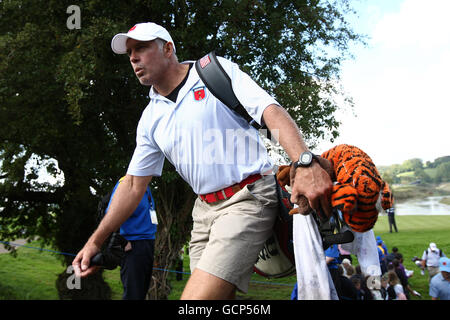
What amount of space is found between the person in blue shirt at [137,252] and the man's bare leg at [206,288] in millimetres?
3051

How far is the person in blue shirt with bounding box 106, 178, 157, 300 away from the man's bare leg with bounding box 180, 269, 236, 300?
3.05m

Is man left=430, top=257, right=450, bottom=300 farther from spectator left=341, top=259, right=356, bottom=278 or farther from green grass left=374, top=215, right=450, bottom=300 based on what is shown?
green grass left=374, top=215, right=450, bottom=300

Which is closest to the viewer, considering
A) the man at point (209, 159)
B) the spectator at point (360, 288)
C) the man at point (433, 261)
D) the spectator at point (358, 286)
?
the man at point (209, 159)

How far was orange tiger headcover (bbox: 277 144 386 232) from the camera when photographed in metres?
1.49

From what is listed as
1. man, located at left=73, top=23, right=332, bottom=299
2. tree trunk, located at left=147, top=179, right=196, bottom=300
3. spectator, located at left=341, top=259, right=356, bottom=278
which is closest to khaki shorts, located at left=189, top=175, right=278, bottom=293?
man, located at left=73, top=23, right=332, bottom=299

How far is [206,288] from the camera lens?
5.99ft

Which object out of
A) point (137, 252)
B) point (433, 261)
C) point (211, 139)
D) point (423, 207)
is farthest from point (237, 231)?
point (423, 207)

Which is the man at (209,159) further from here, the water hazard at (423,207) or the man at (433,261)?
the water hazard at (423,207)

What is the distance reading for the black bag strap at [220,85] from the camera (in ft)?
6.83

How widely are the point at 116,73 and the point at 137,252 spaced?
5.32m

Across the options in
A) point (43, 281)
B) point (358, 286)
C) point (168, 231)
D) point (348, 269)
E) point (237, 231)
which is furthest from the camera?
point (43, 281)

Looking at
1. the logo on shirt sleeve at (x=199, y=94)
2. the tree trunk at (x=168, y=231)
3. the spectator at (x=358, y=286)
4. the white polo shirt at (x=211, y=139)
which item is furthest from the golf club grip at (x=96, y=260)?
the tree trunk at (x=168, y=231)

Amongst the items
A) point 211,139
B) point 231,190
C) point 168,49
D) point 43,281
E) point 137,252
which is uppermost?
point 168,49

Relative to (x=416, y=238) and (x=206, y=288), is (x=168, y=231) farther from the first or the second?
(x=416, y=238)
